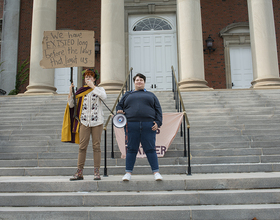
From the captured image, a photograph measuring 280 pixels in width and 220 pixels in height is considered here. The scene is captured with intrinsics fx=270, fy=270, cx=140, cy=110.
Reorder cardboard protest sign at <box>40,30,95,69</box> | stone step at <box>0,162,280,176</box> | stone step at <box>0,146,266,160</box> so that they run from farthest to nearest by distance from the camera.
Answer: stone step at <box>0,146,266,160</box> → stone step at <box>0,162,280,176</box> → cardboard protest sign at <box>40,30,95,69</box>

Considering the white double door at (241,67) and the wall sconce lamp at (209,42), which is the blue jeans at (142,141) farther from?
the white double door at (241,67)

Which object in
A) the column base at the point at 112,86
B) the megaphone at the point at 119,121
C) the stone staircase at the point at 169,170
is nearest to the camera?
the stone staircase at the point at 169,170

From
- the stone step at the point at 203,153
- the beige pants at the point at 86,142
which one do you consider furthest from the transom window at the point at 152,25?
the beige pants at the point at 86,142

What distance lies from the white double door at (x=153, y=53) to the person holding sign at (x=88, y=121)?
9.88m

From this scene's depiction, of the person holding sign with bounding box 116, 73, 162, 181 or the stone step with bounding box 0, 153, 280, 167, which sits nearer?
the person holding sign with bounding box 116, 73, 162, 181

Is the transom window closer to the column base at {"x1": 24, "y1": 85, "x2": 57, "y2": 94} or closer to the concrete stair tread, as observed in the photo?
the column base at {"x1": 24, "y1": 85, "x2": 57, "y2": 94}

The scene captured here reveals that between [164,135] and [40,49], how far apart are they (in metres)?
7.45

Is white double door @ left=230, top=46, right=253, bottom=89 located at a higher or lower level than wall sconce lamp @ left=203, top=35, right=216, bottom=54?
lower

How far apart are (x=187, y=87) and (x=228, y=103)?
195 cm

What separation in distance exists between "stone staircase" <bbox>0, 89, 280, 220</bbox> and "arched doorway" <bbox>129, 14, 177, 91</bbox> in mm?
5237

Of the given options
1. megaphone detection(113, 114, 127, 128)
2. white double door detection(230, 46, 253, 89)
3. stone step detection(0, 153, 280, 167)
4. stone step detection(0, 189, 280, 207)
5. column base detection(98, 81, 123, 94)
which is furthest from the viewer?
white double door detection(230, 46, 253, 89)

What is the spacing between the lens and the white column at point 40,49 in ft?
34.0

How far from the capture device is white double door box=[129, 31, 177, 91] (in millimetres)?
13898

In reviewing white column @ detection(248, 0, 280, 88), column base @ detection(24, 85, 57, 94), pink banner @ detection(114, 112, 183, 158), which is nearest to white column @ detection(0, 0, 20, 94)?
column base @ detection(24, 85, 57, 94)
